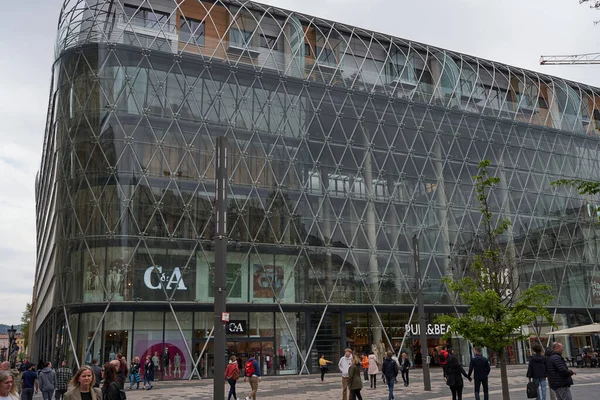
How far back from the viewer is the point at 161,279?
28031mm

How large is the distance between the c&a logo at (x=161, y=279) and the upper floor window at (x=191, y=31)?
1275 centimetres

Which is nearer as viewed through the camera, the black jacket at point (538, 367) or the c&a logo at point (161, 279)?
the black jacket at point (538, 367)

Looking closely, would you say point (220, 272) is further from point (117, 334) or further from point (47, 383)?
point (117, 334)

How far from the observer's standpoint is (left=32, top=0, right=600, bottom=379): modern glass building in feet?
92.1

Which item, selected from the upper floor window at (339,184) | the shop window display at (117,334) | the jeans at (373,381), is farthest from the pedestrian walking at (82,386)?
the upper floor window at (339,184)

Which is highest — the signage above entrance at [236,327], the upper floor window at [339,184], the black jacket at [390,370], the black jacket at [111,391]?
the upper floor window at [339,184]

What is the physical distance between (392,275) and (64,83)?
70.2 ft

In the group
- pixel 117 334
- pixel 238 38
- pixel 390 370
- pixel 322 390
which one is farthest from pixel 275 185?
pixel 390 370

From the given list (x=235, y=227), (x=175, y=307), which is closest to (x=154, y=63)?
(x=235, y=227)

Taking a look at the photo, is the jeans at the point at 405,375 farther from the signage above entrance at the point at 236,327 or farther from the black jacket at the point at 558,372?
the black jacket at the point at 558,372

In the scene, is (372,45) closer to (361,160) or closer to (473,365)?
(361,160)

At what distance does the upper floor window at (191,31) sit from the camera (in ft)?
105

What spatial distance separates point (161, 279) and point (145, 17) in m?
14.5

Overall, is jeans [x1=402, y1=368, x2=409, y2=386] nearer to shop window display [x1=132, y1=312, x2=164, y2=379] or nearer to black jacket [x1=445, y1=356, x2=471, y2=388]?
black jacket [x1=445, y1=356, x2=471, y2=388]
